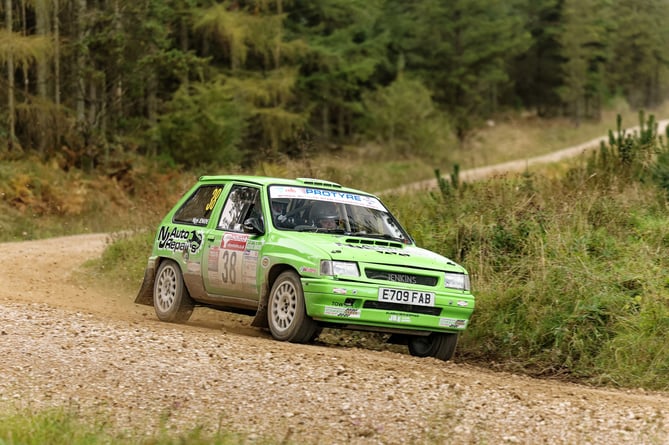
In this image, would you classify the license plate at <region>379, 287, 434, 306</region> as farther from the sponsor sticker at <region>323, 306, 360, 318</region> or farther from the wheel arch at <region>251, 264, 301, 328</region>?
the wheel arch at <region>251, 264, 301, 328</region>

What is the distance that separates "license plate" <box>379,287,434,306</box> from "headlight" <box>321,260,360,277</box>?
31cm

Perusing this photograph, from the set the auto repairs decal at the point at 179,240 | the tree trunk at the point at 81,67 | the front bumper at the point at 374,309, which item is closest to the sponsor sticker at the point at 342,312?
the front bumper at the point at 374,309

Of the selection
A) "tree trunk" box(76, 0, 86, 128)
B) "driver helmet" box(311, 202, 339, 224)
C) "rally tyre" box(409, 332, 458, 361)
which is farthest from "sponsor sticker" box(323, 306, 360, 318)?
"tree trunk" box(76, 0, 86, 128)

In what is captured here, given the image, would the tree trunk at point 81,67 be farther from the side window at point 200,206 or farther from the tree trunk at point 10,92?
the side window at point 200,206

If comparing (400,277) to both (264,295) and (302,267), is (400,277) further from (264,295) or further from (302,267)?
(264,295)

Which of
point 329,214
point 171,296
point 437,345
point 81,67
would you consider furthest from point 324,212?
point 81,67

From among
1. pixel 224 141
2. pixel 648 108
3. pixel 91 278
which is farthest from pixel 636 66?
pixel 91 278

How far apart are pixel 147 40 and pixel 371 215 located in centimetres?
2127

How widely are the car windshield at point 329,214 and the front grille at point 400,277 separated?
0.97m

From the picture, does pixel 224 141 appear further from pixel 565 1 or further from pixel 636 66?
pixel 636 66

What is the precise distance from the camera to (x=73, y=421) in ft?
19.7

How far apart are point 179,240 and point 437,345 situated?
3258 millimetres

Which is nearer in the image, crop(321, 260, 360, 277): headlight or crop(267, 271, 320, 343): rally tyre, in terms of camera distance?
crop(321, 260, 360, 277): headlight

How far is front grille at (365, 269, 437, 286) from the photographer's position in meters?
9.62
